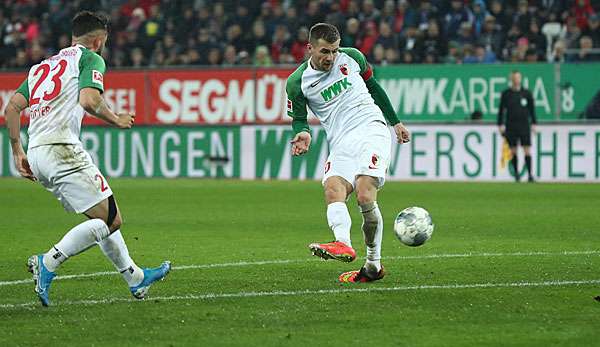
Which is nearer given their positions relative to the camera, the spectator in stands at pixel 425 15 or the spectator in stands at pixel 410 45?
the spectator in stands at pixel 410 45

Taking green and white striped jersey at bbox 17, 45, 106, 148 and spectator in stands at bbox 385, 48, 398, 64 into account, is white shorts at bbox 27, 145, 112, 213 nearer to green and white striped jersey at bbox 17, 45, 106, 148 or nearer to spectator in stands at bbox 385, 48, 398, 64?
green and white striped jersey at bbox 17, 45, 106, 148

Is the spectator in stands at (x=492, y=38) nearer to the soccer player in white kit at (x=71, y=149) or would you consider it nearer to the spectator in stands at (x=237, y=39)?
the spectator in stands at (x=237, y=39)

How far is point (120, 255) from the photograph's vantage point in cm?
778

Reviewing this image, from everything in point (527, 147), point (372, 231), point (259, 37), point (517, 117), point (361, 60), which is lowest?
point (527, 147)

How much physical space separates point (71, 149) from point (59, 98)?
33 centimetres

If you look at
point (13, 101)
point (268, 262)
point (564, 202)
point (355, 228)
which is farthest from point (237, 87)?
point (13, 101)

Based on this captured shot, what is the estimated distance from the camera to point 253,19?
91.8ft

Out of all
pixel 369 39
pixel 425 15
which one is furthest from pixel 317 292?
pixel 425 15

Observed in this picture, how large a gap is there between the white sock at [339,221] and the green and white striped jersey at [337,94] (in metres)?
0.68

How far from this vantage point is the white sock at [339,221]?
860 cm

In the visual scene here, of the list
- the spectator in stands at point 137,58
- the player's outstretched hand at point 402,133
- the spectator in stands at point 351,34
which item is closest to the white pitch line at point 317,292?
the player's outstretched hand at point 402,133

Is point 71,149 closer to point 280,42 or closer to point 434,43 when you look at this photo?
point 434,43

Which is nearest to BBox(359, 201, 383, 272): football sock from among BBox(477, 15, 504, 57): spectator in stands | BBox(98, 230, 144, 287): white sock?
BBox(98, 230, 144, 287): white sock

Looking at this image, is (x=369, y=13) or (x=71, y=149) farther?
(x=369, y=13)
